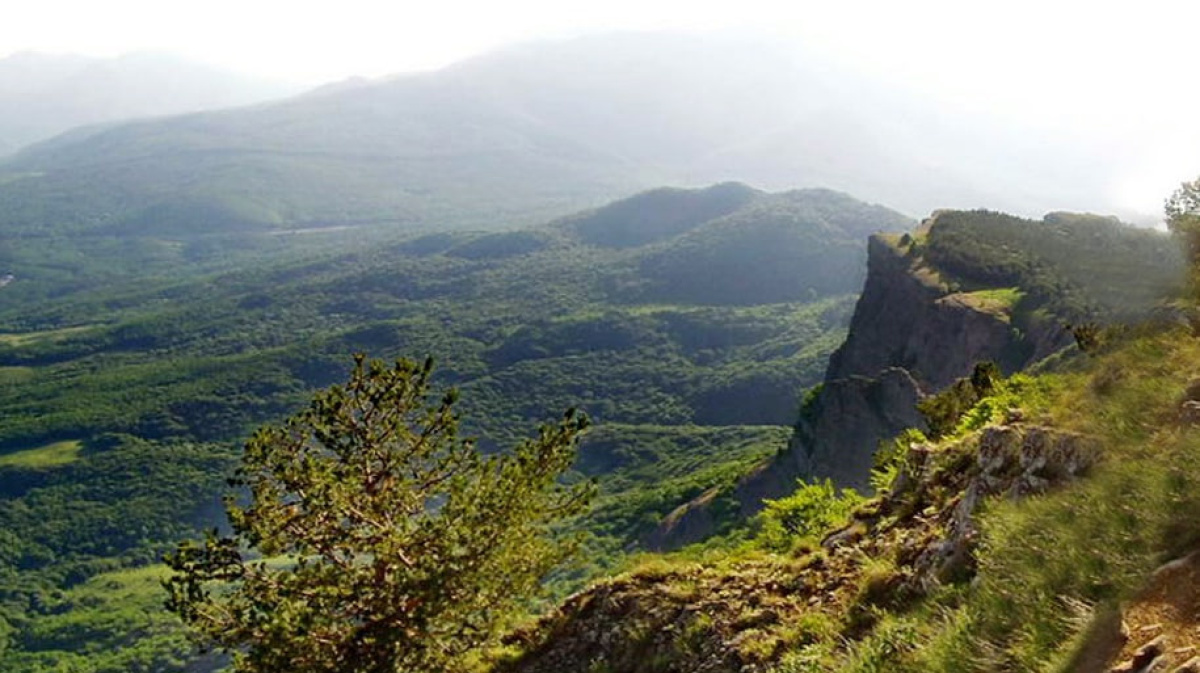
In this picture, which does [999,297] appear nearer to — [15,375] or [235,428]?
[235,428]

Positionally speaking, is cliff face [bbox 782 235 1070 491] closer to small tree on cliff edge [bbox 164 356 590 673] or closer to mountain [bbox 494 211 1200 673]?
mountain [bbox 494 211 1200 673]

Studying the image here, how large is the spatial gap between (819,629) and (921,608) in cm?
133

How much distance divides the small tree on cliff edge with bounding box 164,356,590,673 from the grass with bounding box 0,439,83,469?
163 m

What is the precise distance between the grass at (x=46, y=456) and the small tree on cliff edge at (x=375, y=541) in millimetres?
163470

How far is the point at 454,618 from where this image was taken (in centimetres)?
1212

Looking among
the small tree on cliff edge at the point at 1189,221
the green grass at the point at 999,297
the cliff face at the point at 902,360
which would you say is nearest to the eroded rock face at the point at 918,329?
the cliff face at the point at 902,360

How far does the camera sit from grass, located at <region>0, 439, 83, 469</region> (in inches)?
5861

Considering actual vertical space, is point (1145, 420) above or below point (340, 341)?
above

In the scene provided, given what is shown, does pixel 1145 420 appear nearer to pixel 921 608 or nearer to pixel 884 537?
pixel 921 608

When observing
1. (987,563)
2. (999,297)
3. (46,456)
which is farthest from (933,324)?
(46,456)

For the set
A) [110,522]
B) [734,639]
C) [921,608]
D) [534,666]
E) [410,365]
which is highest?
[410,365]

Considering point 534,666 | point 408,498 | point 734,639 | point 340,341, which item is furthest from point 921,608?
point 340,341

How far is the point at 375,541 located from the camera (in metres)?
12.3

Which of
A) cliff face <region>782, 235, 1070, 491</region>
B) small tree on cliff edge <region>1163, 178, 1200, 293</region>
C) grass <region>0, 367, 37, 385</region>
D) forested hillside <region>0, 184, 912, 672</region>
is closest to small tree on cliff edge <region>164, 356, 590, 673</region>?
small tree on cliff edge <region>1163, 178, 1200, 293</region>
